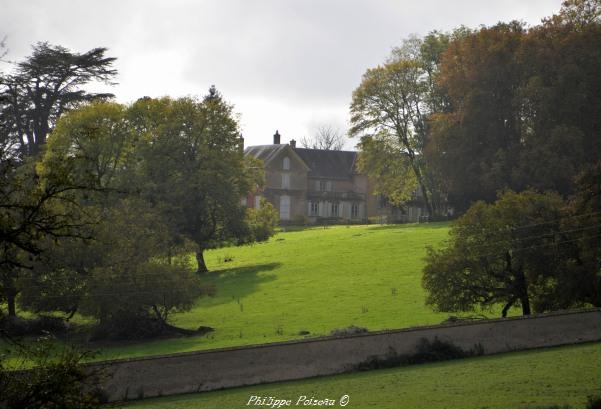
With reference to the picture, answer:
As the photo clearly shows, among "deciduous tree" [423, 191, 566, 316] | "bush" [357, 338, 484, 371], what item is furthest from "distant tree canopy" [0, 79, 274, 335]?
"bush" [357, 338, 484, 371]

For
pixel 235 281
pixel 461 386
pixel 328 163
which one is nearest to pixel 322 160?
pixel 328 163

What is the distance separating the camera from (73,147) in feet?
208

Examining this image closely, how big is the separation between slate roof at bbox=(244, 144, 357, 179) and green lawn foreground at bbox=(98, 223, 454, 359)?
127 ft

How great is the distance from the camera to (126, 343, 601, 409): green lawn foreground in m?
21.0

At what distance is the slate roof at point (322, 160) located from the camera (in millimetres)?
113875

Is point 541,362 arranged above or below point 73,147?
below

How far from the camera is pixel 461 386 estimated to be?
76.7 feet

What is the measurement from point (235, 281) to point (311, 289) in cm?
777

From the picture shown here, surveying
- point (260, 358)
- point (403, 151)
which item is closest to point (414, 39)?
point (403, 151)

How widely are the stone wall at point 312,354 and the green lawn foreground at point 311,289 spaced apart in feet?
23.1

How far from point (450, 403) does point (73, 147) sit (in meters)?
47.9

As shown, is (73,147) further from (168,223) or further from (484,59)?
(484,59)

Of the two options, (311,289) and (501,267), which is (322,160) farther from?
(501,267)

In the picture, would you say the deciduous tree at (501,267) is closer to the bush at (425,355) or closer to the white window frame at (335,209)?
the bush at (425,355)
